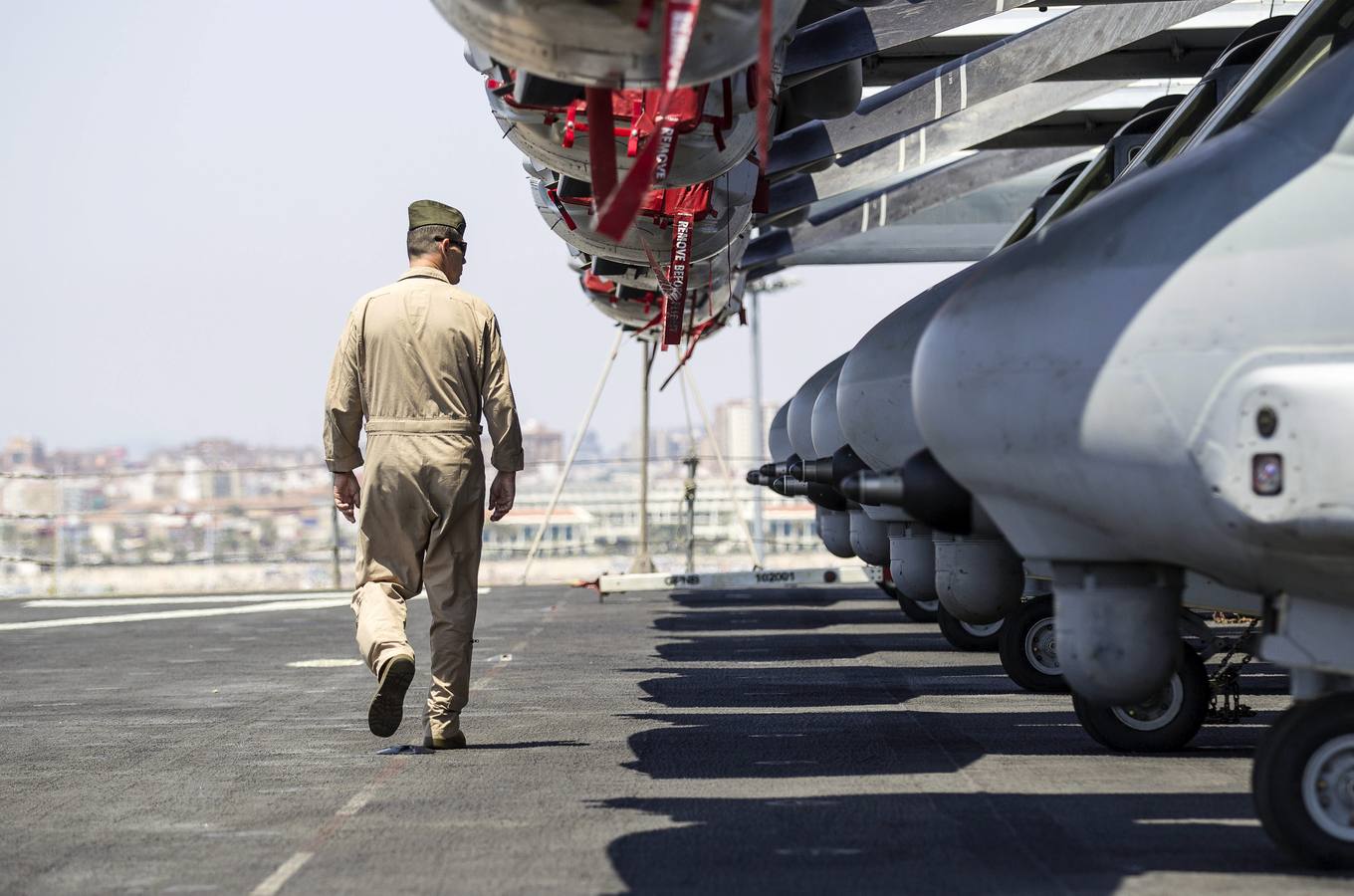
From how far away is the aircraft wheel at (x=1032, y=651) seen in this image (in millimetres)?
9047

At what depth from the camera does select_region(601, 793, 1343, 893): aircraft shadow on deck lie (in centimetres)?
468

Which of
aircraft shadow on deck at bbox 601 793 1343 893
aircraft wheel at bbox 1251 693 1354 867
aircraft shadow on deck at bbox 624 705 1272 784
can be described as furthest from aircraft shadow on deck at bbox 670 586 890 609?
aircraft wheel at bbox 1251 693 1354 867

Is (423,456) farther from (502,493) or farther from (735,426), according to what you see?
(735,426)

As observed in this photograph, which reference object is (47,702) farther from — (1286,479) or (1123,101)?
(1123,101)

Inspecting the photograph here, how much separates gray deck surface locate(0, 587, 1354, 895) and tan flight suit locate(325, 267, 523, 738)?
57 cm

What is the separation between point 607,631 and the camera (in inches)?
599

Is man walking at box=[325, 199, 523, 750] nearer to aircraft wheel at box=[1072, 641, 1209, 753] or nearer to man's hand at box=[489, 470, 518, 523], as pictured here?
man's hand at box=[489, 470, 518, 523]

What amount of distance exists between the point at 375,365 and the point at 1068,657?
3.70m

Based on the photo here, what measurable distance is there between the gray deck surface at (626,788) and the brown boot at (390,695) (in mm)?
145

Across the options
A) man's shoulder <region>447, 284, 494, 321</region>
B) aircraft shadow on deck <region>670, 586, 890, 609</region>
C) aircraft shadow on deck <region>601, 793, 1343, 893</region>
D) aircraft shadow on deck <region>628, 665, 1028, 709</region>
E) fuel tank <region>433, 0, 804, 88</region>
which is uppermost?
fuel tank <region>433, 0, 804, 88</region>

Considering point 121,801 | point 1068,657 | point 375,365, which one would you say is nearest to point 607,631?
point 375,365

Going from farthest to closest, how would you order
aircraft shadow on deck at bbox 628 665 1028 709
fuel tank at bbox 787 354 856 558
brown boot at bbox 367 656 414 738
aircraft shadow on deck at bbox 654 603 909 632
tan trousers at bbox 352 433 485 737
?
aircraft shadow on deck at bbox 654 603 909 632 → fuel tank at bbox 787 354 856 558 → aircraft shadow on deck at bbox 628 665 1028 709 → tan trousers at bbox 352 433 485 737 → brown boot at bbox 367 656 414 738

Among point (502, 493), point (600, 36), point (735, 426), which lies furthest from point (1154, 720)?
point (735, 426)

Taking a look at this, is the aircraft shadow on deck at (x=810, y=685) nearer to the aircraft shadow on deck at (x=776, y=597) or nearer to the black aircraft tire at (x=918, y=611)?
the black aircraft tire at (x=918, y=611)
